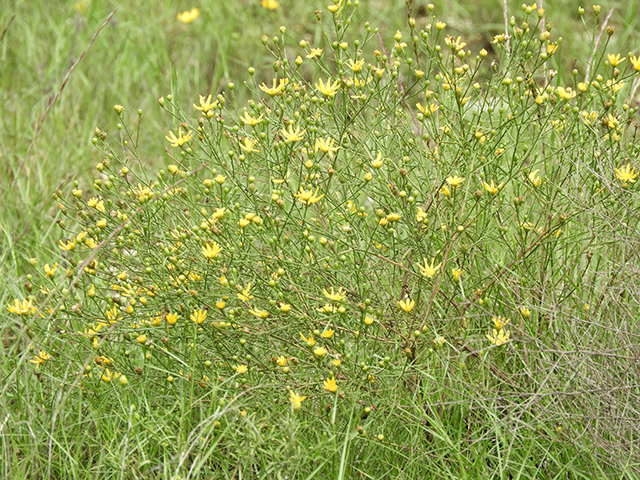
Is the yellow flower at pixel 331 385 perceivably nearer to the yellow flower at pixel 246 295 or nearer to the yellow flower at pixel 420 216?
the yellow flower at pixel 246 295

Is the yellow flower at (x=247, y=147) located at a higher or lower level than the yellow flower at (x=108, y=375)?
higher

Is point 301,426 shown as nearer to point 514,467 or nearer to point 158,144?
point 514,467

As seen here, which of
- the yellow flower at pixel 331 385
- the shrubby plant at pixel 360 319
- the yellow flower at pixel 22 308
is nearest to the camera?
the yellow flower at pixel 331 385

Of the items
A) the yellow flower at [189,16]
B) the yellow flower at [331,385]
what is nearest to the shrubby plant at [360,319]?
the yellow flower at [331,385]

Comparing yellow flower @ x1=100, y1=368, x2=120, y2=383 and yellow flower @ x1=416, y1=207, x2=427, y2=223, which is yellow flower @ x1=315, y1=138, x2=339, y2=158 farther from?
yellow flower @ x1=100, y1=368, x2=120, y2=383

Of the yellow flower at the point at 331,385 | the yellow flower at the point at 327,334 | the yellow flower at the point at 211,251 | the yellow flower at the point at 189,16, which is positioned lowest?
the yellow flower at the point at 331,385

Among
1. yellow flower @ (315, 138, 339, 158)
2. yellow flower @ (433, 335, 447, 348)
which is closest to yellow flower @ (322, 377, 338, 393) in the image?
yellow flower @ (433, 335, 447, 348)

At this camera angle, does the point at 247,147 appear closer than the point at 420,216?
No

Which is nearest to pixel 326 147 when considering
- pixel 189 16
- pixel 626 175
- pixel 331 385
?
pixel 331 385

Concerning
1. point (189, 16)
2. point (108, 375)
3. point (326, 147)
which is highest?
point (326, 147)

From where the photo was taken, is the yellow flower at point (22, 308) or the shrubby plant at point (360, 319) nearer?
the shrubby plant at point (360, 319)

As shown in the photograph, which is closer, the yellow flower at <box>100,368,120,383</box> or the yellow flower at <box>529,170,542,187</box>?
the yellow flower at <box>100,368,120,383</box>

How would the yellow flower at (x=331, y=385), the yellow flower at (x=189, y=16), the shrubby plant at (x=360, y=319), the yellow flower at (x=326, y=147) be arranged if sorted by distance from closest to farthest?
the yellow flower at (x=331, y=385)
the shrubby plant at (x=360, y=319)
the yellow flower at (x=326, y=147)
the yellow flower at (x=189, y=16)

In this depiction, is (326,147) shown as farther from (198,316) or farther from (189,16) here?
(189,16)
